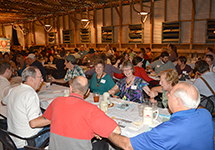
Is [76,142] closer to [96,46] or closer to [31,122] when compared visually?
[31,122]

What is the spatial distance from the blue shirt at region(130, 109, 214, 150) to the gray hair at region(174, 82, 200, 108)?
0.17 ft

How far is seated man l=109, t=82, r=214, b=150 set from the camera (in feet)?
4.18

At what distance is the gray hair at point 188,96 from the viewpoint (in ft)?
4.52

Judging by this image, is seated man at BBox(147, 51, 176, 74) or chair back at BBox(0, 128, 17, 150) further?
seated man at BBox(147, 51, 176, 74)

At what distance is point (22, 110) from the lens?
209cm

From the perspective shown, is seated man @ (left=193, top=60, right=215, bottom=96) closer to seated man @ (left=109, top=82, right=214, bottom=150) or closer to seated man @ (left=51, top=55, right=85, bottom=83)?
seated man @ (left=109, top=82, right=214, bottom=150)

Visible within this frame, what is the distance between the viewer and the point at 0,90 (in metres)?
2.92

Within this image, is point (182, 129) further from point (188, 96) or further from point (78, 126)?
point (78, 126)

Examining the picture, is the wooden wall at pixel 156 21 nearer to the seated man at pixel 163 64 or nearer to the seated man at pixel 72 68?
the seated man at pixel 163 64

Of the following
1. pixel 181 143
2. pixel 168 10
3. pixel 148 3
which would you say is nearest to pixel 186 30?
pixel 168 10

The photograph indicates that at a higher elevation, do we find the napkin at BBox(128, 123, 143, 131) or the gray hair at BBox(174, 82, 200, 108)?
the gray hair at BBox(174, 82, 200, 108)

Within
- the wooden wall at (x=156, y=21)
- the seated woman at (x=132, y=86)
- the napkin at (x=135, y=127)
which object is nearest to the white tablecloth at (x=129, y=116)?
the napkin at (x=135, y=127)

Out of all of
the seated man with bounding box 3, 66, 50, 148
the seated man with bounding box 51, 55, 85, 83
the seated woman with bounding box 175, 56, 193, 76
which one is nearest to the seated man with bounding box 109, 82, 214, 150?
the seated man with bounding box 3, 66, 50, 148

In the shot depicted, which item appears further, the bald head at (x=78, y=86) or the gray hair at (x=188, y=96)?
the bald head at (x=78, y=86)
